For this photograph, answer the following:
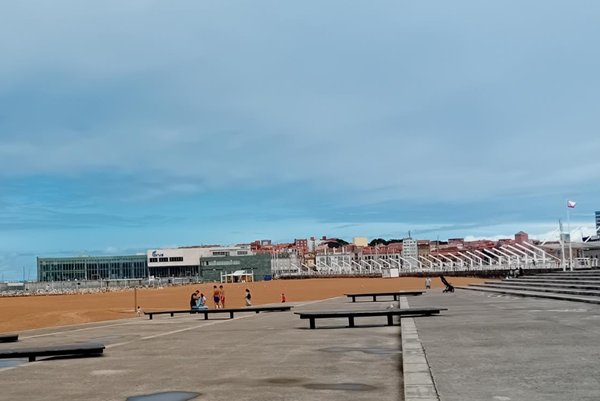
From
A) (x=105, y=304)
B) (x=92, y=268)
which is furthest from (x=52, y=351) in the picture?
(x=92, y=268)

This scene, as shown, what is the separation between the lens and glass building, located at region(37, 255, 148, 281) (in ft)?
623

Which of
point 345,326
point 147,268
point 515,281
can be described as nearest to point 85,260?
point 147,268

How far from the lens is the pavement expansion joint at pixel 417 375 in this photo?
6.73 m

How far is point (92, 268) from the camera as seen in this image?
638 feet

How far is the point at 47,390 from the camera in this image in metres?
8.74

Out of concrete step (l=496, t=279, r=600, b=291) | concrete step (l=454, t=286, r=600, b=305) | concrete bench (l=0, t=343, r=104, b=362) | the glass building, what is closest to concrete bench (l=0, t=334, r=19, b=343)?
concrete bench (l=0, t=343, r=104, b=362)

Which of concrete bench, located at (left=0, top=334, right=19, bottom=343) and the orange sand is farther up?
concrete bench, located at (left=0, top=334, right=19, bottom=343)

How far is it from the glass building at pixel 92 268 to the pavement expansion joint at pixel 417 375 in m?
191

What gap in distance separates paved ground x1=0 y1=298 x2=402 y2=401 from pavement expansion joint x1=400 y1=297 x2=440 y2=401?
8.0 inches

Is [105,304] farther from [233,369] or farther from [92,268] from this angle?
[92,268]

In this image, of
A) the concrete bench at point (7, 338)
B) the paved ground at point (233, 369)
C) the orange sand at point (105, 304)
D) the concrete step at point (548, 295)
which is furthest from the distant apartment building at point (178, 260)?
the paved ground at point (233, 369)

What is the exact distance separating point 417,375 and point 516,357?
86.8 inches

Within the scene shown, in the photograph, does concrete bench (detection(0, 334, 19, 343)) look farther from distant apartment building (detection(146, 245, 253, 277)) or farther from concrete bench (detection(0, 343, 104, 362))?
distant apartment building (detection(146, 245, 253, 277))

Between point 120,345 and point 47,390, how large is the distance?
6.27 meters
